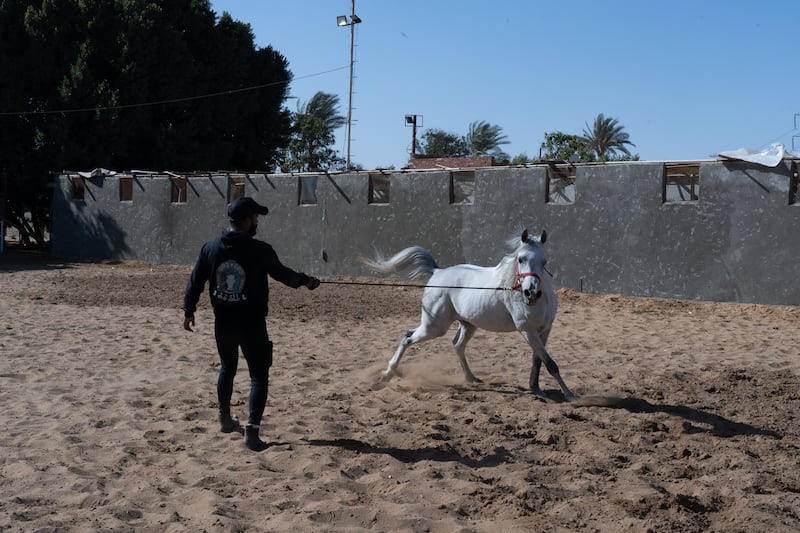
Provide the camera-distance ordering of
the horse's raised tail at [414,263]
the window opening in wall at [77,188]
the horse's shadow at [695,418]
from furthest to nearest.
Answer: the window opening in wall at [77,188] → the horse's raised tail at [414,263] → the horse's shadow at [695,418]

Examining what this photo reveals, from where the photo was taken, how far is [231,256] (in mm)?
5312

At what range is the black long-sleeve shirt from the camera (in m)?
5.30

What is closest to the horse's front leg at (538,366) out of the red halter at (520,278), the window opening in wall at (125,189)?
the red halter at (520,278)

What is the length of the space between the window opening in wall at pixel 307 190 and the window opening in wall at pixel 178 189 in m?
4.64

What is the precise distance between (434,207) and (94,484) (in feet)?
48.0

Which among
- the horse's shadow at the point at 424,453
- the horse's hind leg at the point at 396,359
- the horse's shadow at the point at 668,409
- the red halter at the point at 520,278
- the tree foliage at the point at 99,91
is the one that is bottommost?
the horse's shadow at the point at 424,453

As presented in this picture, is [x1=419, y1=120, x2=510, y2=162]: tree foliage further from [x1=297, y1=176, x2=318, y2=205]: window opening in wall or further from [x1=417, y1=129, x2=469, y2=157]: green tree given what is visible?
[x1=297, y1=176, x2=318, y2=205]: window opening in wall

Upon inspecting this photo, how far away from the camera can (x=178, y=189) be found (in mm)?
24125

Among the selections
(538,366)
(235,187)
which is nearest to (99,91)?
(235,187)

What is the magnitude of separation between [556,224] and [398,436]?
11684mm

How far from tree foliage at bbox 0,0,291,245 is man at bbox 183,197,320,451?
990 inches

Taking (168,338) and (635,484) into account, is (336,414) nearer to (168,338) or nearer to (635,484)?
(635,484)

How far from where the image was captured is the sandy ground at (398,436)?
4133mm

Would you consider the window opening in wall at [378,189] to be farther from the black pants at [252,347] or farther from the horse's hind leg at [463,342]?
the black pants at [252,347]
